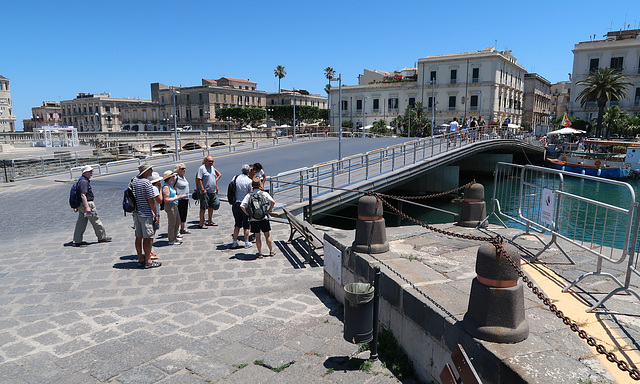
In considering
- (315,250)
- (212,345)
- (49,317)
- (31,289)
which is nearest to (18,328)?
(49,317)

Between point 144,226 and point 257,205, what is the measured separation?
1.84 metres

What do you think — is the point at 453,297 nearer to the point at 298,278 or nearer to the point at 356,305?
the point at 356,305

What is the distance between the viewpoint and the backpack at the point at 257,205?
6926 mm

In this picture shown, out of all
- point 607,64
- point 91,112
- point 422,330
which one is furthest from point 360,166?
point 91,112

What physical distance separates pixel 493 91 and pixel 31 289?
2415 inches

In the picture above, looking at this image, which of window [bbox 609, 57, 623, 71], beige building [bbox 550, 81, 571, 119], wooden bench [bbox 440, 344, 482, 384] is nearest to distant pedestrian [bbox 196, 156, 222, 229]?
wooden bench [bbox 440, 344, 482, 384]

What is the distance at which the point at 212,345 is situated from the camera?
4.46m

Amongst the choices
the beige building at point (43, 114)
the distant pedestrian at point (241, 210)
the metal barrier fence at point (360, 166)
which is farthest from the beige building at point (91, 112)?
the distant pedestrian at point (241, 210)

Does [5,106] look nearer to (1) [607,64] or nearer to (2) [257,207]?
(2) [257,207]

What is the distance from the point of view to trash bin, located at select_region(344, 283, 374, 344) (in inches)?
156

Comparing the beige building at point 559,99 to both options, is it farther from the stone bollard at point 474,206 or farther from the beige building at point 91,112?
the beige building at point 91,112

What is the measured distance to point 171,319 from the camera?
509 centimetres

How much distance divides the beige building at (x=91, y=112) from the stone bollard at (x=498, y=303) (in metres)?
102

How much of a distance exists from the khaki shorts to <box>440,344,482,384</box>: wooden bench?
5252 mm
